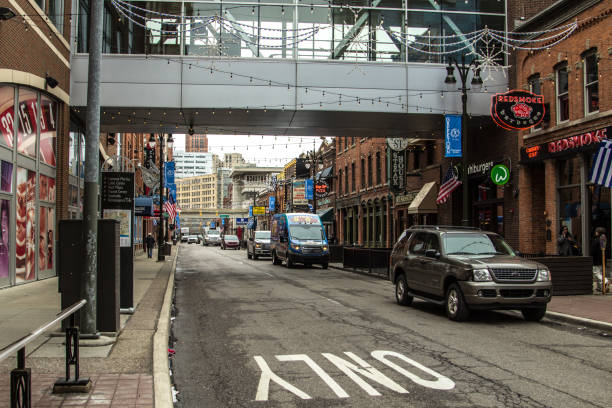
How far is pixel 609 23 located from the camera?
18.2 m

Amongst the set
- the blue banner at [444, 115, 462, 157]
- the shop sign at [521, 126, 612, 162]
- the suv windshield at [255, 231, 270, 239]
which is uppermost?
the blue banner at [444, 115, 462, 157]

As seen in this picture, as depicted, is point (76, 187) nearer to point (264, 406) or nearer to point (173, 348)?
point (173, 348)

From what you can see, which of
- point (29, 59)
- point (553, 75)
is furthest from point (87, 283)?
point (553, 75)

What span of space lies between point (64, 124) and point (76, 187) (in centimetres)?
379

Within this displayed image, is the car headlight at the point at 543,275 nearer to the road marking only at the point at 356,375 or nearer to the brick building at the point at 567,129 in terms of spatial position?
the road marking only at the point at 356,375

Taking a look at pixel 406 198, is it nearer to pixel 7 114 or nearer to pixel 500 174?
pixel 500 174

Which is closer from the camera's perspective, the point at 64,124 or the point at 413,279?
the point at 413,279

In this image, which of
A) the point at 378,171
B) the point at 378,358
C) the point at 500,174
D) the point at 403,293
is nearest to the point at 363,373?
the point at 378,358

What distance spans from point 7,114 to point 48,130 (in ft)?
11.5

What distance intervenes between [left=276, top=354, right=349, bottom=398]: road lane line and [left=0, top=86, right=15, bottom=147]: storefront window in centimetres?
1108

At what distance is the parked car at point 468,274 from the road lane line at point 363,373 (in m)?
3.79

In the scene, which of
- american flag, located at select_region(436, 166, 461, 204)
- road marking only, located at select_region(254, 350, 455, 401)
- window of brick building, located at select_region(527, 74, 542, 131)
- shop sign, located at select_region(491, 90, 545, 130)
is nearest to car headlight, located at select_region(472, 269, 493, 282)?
road marking only, located at select_region(254, 350, 455, 401)

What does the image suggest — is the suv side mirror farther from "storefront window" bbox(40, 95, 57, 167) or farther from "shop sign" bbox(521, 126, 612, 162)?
"storefront window" bbox(40, 95, 57, 167)

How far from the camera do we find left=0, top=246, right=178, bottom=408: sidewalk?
5.77 m
